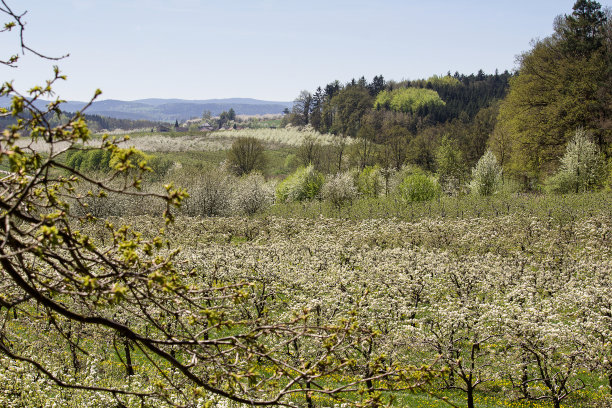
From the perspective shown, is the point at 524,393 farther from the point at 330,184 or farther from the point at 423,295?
the point at 330,184

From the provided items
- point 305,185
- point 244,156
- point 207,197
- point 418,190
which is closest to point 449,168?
point 418,190

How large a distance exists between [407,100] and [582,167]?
77362 mm

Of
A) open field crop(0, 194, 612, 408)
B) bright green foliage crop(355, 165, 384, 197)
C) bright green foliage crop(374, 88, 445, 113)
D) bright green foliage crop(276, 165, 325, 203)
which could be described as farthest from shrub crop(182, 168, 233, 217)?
bright green foliage crop(374, 88, 445, 113)

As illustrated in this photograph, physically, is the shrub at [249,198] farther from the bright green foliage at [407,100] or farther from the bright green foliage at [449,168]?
the bright green foliage at [407,100]

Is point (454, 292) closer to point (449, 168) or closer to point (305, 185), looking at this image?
point (305, 185)

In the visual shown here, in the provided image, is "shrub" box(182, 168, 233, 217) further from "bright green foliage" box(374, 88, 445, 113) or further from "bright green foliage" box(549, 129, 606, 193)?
"bright green foliage" box(374, 88, 445, 113)

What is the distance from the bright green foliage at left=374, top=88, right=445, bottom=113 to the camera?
102m

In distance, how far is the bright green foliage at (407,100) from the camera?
101944 millimetres

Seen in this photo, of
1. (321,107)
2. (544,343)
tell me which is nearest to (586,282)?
(544,343)

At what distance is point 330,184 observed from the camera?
123 ft

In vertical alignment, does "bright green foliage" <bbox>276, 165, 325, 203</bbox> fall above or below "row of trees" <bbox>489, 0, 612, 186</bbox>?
below

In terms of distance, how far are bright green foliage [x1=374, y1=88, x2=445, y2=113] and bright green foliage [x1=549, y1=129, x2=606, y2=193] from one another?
7046cm

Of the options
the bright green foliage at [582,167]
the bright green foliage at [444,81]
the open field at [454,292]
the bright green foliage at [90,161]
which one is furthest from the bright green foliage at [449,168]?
the bright green foliage at [444,81]

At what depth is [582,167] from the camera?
30.2 metres
